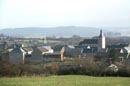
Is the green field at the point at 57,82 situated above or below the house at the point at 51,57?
above

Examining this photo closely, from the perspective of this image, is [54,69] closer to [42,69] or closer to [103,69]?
[42,69]

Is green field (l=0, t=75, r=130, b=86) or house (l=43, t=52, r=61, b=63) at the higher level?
green field (l=0, t=75, r=130, b=86)

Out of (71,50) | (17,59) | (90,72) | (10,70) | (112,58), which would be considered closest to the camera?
(10,70)

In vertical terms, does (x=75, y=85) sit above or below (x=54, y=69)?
above

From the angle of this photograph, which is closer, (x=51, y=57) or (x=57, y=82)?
(x=57, y=82)

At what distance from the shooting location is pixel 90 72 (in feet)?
91.6

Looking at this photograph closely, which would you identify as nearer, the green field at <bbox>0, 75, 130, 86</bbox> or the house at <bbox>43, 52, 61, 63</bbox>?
the green field at <bbox>0, 75, 130, 86</bbox>

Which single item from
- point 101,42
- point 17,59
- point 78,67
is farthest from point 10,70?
point 101,42

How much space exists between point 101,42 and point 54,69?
57.4 m

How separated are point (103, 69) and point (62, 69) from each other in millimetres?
3449

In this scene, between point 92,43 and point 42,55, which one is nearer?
point 42,55

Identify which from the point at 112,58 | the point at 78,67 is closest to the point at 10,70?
the point at 78,67

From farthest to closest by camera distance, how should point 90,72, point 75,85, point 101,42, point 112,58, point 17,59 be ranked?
point 101,42, point 17,59, point 112,58, point 90,72, point 75,85

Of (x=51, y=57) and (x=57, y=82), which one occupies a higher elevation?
(x=57, y=82)
